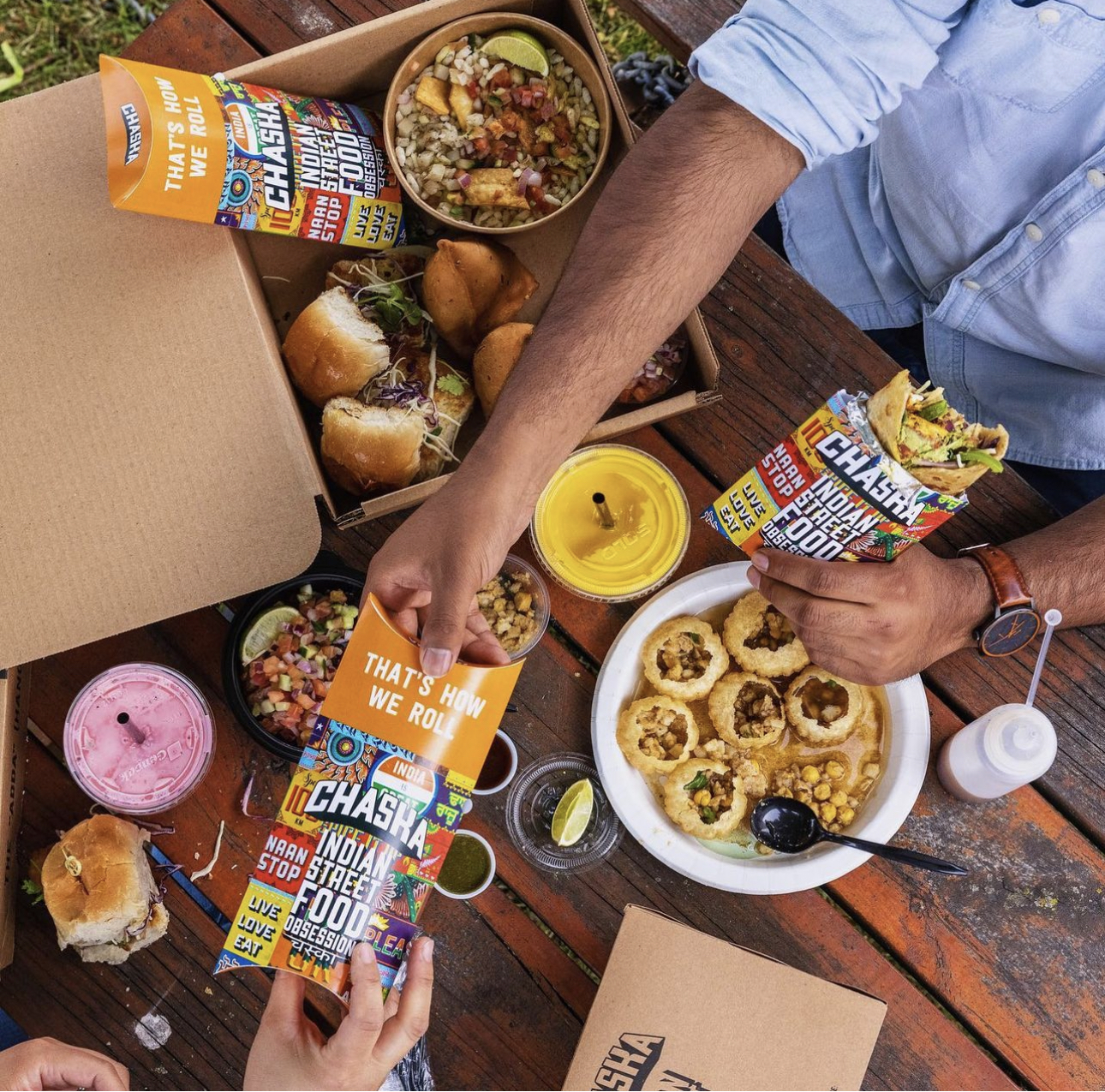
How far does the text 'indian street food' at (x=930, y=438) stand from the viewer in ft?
4.11

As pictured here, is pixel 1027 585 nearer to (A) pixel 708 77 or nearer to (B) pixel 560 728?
(B) pixel 560 728

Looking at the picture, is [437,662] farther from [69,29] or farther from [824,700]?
Answer: [69,29]

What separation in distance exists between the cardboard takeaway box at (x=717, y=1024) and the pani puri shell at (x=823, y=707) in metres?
0.40

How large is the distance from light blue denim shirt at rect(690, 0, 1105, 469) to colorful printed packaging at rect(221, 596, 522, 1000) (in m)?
0.94

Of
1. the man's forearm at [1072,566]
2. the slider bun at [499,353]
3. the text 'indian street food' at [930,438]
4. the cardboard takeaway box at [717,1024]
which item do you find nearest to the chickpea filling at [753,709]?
the cardboard takeaway box at [717,1024]

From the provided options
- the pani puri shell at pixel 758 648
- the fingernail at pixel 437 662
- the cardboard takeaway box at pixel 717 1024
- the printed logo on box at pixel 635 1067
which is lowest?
the printed logo on box at pixel 635 1067

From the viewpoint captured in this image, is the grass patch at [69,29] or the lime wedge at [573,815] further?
the grass patch at [69,29]

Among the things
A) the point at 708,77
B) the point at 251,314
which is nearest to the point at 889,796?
the point at 708,77

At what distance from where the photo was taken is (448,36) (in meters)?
1.67

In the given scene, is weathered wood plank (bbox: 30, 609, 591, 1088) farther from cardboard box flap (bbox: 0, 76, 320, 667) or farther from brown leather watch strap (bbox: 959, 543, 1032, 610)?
brown leather watch strap (bbox: 959, 543, 1032, 610)

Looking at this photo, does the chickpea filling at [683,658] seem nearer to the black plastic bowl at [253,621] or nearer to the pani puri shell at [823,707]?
the pani puri shell at [823,707]

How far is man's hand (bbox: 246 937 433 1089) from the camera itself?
136 centimetres

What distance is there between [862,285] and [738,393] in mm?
393

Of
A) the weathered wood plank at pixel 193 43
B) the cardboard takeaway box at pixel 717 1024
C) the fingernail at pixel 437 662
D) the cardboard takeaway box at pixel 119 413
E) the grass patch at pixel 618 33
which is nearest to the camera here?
the fingernail at pixel 437 662
